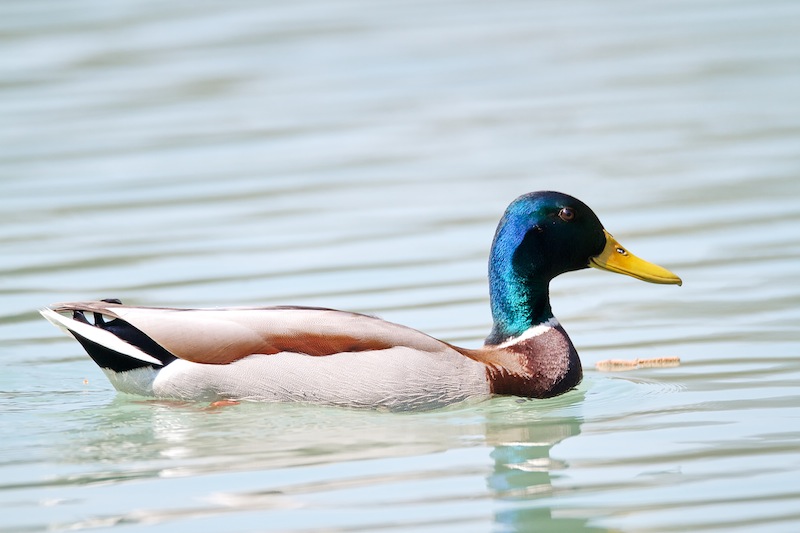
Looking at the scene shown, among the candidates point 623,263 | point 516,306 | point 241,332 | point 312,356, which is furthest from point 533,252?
point 241,332

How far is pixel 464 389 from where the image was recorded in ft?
27.3

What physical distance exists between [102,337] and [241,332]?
72 centimetres

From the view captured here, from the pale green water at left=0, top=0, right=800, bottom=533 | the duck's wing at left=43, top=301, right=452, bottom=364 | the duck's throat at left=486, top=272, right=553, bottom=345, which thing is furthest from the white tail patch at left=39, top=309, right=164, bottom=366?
the duck's throat at left=486, top=272, right=553, bottom=345

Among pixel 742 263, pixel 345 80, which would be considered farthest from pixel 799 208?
pixel 345 80

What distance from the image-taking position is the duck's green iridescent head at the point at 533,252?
29.0ft

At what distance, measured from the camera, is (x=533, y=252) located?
8867 mm

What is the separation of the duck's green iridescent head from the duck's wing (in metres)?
0.63

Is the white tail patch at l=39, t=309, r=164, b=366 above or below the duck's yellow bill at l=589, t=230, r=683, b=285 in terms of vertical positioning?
below

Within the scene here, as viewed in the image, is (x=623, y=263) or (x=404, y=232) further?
(x=404, y=232)

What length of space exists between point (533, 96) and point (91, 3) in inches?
356

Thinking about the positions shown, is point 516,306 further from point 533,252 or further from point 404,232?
point 404,232

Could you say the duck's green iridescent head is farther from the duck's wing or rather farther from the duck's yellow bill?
the duck's wing

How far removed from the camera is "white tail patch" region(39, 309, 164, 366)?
27.8 feet

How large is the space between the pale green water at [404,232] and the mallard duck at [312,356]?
15cm
